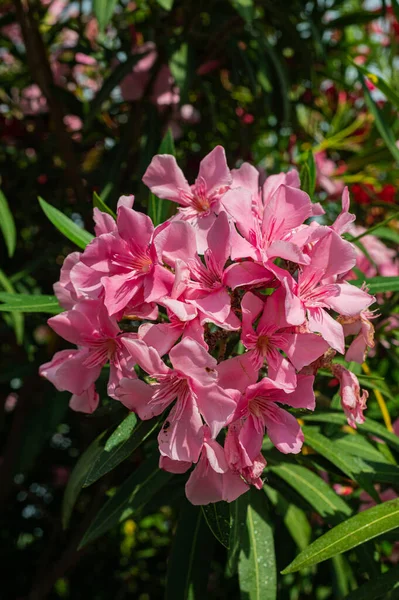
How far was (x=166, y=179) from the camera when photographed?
0.99m

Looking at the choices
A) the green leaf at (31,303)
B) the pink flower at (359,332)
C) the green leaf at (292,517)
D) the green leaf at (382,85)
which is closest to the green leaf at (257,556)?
the green leaf at (292,517)

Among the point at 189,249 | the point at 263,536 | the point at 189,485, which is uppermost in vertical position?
the point at 189,249

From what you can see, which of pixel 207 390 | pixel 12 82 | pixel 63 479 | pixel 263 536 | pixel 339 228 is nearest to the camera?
pixel 207 390

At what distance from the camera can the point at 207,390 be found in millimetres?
751

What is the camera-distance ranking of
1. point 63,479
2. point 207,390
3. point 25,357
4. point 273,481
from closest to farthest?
point 207,390
point 273,481
point 25,357
point 63,479

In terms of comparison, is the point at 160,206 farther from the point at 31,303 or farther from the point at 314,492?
the point at 314,492

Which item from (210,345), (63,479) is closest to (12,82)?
(63,479)

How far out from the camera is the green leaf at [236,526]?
1.07 metres

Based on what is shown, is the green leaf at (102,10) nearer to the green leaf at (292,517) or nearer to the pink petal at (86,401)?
the pink petal at (86,401)

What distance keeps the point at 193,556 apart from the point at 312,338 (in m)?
0.59

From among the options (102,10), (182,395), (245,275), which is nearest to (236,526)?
(182,395)

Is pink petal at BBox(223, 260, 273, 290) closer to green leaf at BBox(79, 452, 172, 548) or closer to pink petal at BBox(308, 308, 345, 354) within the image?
pink petal at BBox(308, 308, 345, 354)

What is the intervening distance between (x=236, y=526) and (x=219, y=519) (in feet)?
0.70

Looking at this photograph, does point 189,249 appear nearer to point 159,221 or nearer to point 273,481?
point 159,221
